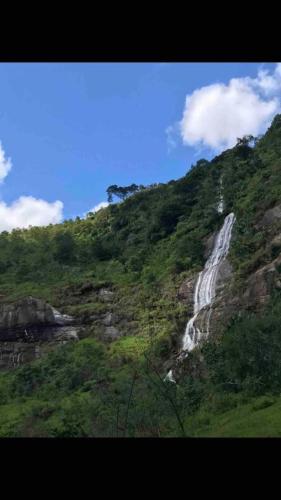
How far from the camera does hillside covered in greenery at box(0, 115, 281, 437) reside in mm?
12703

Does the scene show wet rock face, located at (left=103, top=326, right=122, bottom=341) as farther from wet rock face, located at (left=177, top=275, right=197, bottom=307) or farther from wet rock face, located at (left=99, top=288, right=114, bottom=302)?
wet rock face, located at (left=177, top=275, right=197, bottom=307)

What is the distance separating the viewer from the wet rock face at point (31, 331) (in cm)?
2922

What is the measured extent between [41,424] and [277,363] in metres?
8.58

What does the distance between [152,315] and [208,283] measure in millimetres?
3363

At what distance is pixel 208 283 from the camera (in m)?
26.6

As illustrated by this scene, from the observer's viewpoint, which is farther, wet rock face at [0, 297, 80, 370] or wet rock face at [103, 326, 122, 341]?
wet rock face at [0, 297, 80, 370]

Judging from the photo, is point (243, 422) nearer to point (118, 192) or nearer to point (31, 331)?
point (31, 331)

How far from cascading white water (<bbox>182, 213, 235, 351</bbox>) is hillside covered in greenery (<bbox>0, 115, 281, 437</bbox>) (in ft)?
1.92

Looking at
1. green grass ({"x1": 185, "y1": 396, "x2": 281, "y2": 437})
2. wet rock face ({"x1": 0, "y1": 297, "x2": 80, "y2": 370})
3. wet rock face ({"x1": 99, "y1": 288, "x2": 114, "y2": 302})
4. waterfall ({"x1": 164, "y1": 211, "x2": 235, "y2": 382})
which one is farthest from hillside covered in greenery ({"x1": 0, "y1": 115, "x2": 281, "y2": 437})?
wet rock face ({"x1": 0, "y1": 297, "x2": 80, "y2": 370})
